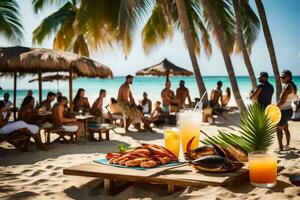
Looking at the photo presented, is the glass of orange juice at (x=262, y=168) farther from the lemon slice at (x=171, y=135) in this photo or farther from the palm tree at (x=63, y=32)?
the palm tree at (x=63, y=32)

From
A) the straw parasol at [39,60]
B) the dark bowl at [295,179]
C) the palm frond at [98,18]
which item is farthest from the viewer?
the palm frond at [98,18]

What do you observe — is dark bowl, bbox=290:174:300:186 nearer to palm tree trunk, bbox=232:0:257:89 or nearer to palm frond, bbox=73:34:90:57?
palm tree trunk, bbox=232:0:257:89

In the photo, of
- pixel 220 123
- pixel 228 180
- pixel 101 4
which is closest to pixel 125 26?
pixel 101 4

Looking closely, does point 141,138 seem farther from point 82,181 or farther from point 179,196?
point 179,196

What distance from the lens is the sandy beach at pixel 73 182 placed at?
3201 mm

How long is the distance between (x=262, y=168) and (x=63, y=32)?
598 inches

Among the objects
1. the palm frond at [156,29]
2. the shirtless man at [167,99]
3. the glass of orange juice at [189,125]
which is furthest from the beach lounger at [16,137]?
the palm frond at [156,29]

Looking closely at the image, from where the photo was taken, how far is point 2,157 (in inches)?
265

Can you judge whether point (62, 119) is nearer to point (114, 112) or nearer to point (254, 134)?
point (114, 112)

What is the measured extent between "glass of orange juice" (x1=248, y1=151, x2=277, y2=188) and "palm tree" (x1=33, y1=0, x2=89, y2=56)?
14.8m

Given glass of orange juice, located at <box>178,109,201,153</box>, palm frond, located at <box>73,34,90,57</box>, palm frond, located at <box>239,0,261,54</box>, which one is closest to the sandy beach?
glass of orange juice, located at <box>178,109,201,153</box>

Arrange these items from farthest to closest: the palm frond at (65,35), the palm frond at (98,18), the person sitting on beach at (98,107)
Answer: the palm frond at (65,35)
the palm frond at (98,18)
the person sitting on beach at (98,107)

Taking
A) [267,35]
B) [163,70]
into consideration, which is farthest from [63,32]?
[267,35]

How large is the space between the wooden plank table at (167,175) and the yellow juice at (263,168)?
148 millimetres
